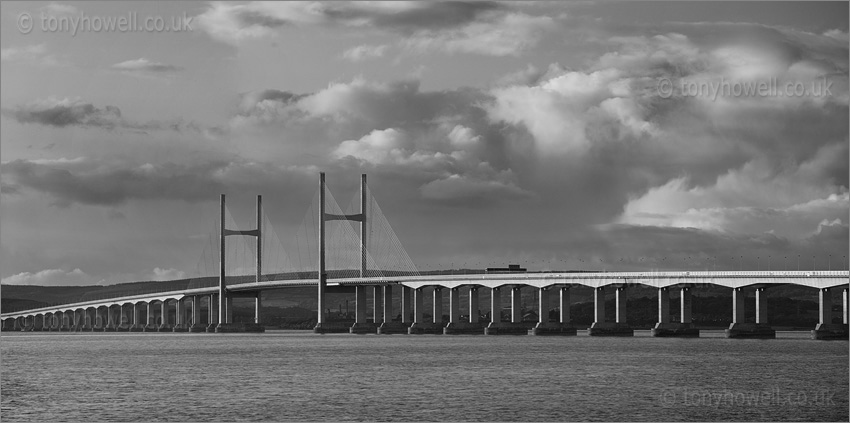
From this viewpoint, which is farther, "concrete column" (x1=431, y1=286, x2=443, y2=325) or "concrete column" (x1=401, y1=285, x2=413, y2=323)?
"concrete column" (x1=401, y1=285, x2=413, y2=323)

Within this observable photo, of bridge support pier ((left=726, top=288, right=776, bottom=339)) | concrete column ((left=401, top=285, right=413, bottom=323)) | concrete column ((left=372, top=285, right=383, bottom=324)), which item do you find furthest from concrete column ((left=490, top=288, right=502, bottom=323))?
bridge support pier ((left=726, top=288, right=776, bottom=339))

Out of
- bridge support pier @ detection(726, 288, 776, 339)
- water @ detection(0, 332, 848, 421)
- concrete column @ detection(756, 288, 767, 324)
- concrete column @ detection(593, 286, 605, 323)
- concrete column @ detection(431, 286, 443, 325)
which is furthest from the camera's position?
Result: concrete column @ detection(431, 286, 443, 325)

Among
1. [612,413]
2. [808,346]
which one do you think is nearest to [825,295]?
[808,346]

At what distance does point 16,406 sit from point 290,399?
1188 centimetres

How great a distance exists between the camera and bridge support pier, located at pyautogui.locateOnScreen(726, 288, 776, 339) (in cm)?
12238

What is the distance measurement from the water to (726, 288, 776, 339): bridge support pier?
13.6m

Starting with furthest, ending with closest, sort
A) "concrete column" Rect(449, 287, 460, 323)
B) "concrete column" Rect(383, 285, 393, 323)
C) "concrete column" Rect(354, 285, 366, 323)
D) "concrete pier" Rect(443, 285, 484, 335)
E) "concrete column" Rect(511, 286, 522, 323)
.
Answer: "concrete column" Rect(354, 285, 366, 323) < "concrete column" Rect(383, 285, 393, 323) < "concrete pier" Rect(443, 285, 484, 335) < "concrete column" Rect(449, 287, 460, 323) < "concrete column" Rect(511, 286, 522, 323)

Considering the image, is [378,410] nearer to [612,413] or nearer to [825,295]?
[612,413]

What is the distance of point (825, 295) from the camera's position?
116 metres

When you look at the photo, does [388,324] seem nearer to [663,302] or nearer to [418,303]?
[418,303]

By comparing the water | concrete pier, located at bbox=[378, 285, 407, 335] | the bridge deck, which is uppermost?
the bridge deck

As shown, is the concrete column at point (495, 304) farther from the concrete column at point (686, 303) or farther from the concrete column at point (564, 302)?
the concrete column at point (686, 303)

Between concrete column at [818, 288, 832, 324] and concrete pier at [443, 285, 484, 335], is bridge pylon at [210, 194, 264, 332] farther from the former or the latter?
concrete column at [818, 288, 832, 324]

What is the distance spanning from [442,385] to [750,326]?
62.5 m
